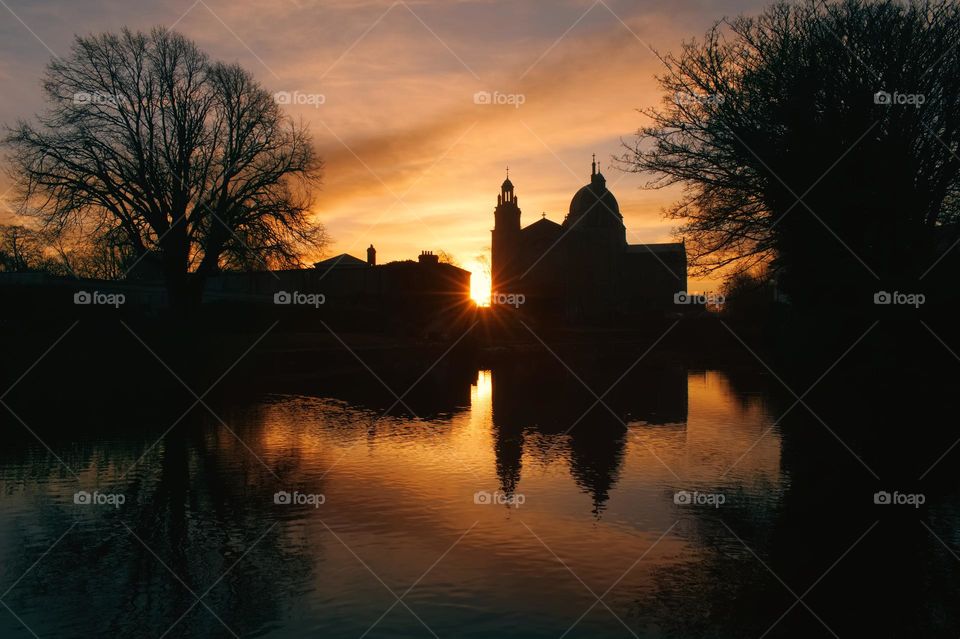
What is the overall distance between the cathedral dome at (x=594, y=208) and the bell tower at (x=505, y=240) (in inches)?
259

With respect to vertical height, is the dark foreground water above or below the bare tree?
below

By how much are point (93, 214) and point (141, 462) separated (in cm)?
2591

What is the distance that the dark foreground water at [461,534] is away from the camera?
18.0 ft

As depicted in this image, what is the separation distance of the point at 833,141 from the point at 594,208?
7547cm

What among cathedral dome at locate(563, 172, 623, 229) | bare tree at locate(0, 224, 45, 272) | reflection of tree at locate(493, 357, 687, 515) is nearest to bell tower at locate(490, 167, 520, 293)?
cathedral dome at locate(563, 172, 623, 229)

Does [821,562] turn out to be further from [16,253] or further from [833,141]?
[16,253]

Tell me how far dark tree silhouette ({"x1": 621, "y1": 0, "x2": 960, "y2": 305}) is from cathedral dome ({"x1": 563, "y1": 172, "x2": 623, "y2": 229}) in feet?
224

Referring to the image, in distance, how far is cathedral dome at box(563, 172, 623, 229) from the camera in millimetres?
96500

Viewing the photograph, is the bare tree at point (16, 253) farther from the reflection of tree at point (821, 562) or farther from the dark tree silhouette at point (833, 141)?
the reflection of tree at point (821, 562)

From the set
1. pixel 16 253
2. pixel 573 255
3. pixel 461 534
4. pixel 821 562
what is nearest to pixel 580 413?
pixel 461 534

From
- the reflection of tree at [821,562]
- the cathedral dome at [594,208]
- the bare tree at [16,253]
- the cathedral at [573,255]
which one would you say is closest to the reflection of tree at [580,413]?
the reflection of tree at [821,562]

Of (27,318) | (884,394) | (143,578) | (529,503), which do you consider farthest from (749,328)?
(143,578)

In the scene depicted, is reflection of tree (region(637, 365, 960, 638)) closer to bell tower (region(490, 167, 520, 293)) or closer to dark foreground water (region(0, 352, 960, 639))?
dark foreground water (region(0, 352, 960, 639))

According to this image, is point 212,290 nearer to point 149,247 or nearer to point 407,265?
point 407,265
